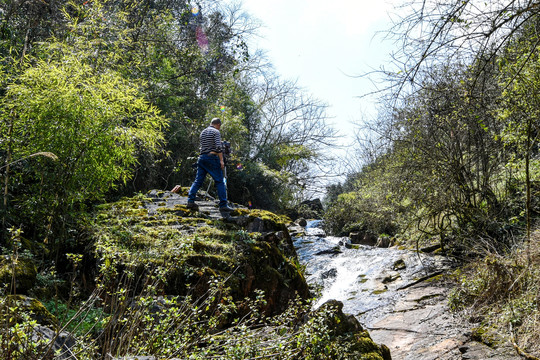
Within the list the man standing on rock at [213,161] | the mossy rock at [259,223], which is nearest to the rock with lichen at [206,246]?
the mossy rock at [259,223]

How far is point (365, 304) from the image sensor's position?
8.20 meters

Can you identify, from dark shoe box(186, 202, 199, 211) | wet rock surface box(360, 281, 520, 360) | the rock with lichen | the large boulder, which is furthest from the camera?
the large boulder

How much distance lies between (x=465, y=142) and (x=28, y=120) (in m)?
9.22

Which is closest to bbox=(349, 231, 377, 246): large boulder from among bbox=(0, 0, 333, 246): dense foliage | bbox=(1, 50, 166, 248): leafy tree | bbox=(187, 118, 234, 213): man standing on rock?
bbox=(0, 0, 333, 246): dense foliage

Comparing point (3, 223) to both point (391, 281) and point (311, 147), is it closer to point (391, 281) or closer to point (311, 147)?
point (391, 281)

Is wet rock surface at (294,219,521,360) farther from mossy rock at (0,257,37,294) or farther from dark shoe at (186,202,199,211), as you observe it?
mossy rock at (0,257,37,294)

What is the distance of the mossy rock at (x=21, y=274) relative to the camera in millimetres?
4047

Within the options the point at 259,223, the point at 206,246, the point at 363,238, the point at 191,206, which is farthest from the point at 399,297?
the point at 363,238

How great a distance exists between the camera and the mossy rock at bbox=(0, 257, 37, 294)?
4.05 m

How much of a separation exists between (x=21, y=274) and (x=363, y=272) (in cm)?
879

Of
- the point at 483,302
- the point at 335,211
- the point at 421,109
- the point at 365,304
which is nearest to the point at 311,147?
the point at 335,211

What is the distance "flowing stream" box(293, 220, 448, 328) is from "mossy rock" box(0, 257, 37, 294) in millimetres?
4500

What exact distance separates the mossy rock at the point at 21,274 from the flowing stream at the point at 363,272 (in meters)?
4.50

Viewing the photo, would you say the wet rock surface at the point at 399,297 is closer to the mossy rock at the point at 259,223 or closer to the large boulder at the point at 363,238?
the mossy rock at the point at 259,223
